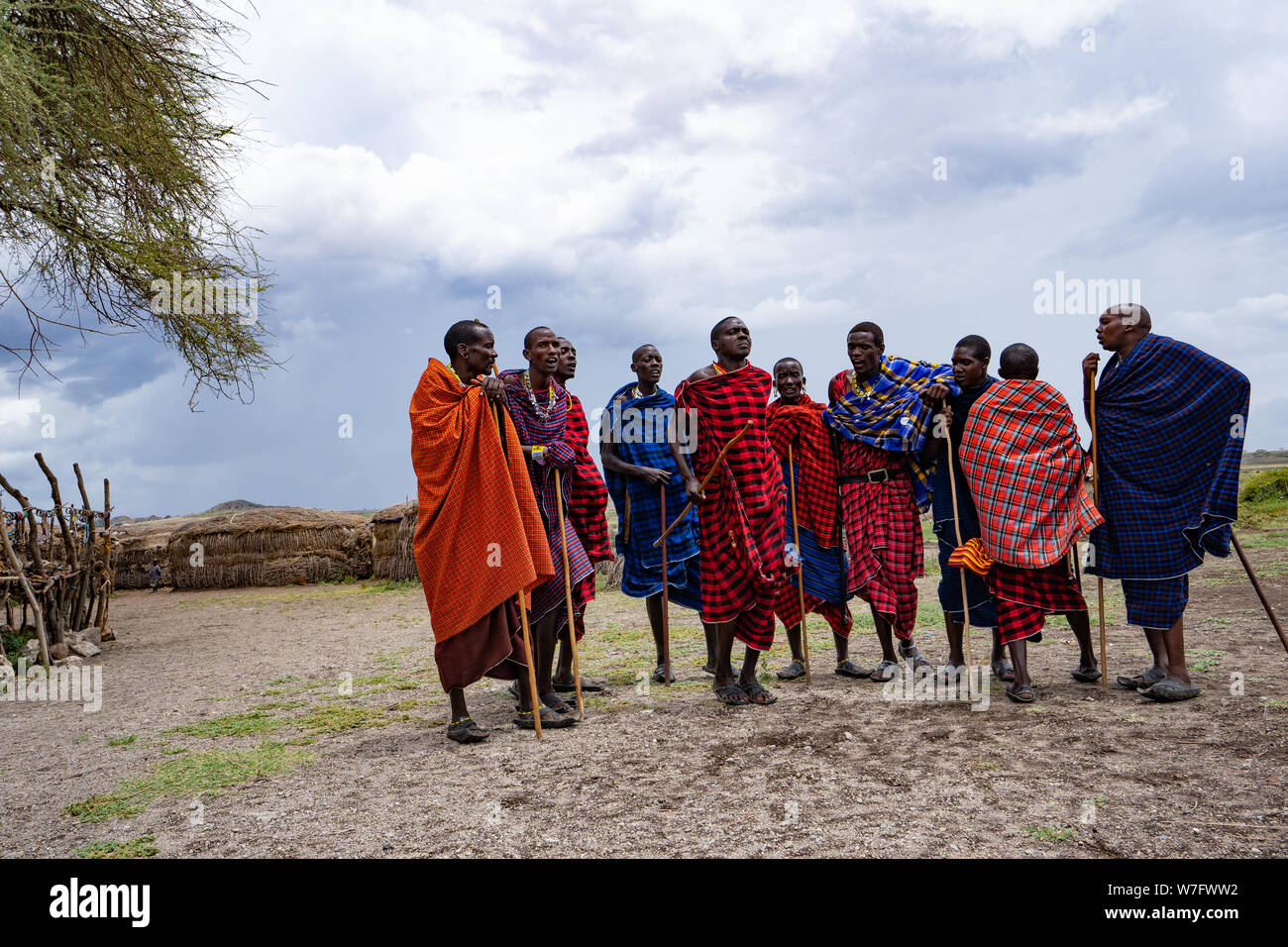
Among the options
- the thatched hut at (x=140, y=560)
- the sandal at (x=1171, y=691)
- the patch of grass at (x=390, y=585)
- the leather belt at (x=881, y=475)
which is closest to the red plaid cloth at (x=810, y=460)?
the leather belt at (x=881, y=475)

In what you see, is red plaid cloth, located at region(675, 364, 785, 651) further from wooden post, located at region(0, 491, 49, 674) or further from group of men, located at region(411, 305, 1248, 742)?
wooden post, located at region(0, 491, 49, 674)

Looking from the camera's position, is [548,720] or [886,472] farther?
[886,472]

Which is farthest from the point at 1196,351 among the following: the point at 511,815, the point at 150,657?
the point at 150,657

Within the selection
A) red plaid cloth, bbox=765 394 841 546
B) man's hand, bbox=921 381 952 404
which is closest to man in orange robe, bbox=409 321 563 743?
red plaid cloth, bbox=765 394 841 546

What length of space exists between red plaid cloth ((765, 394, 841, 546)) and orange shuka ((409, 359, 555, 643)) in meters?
2.39

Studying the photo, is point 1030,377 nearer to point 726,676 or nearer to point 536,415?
point 726,676

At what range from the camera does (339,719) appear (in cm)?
612

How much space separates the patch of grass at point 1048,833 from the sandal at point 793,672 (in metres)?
3.19

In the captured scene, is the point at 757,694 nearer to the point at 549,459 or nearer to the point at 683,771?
the point at 683,771

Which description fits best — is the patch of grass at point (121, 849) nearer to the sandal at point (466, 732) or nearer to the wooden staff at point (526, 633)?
the sandal at point (466, 732)

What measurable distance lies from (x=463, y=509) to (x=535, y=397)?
104cm

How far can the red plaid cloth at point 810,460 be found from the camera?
6.48m

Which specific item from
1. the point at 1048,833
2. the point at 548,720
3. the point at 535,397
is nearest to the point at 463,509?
the point at 535,397

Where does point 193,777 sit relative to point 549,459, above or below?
below
